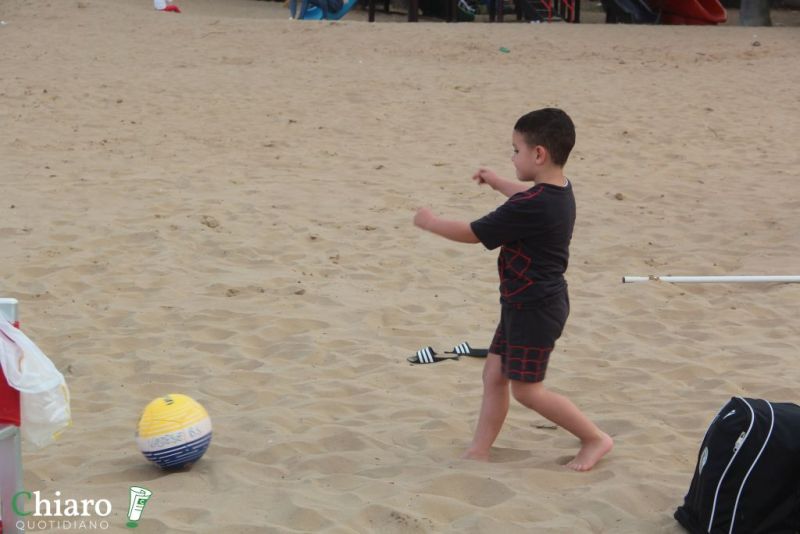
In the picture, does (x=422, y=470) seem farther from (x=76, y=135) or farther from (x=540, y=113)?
(x=76, y=135)

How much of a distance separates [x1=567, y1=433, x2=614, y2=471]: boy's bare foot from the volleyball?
1403 millimetres

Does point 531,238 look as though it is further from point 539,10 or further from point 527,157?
point 539,10

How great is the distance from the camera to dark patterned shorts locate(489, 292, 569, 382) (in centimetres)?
390

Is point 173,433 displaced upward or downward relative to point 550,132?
downward

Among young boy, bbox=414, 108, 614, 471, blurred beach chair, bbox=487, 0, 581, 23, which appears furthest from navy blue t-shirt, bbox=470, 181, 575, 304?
blurred beach chair, bbox=487, 0, 581, 23

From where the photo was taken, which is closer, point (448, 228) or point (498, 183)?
point (448, 228)

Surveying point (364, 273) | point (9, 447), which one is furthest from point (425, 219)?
point (364, 273)

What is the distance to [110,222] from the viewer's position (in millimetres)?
7934

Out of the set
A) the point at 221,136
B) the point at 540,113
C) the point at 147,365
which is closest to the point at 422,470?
the point at 540,113

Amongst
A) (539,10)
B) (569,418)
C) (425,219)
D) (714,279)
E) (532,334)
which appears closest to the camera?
(425,219)

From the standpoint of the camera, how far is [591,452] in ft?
13.5

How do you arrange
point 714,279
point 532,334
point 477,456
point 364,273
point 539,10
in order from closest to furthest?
point 532,334, point 477,456, point 714,279, point 364,273, point 539,10

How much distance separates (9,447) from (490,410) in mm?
1801

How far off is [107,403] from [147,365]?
1.58 ft
